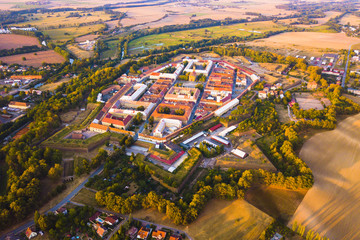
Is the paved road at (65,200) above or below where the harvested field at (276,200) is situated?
below

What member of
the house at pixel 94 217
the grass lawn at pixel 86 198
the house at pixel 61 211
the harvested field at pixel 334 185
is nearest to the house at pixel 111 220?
the house at pixel 94 217

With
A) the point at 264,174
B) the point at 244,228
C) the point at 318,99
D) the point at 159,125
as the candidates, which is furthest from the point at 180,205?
the point at 318,99

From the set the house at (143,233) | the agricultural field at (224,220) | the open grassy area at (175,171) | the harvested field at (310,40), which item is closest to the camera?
the house at (143,233)

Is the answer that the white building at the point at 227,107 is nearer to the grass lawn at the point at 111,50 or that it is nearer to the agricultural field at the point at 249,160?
the agricultural field at the point at 249,160

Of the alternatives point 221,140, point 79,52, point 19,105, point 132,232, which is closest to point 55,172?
point 132,232

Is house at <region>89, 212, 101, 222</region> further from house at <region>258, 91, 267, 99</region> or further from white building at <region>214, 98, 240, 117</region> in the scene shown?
house at <region>258, 91, 267, 99</region>

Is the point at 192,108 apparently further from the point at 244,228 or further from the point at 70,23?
the point at 70,23
